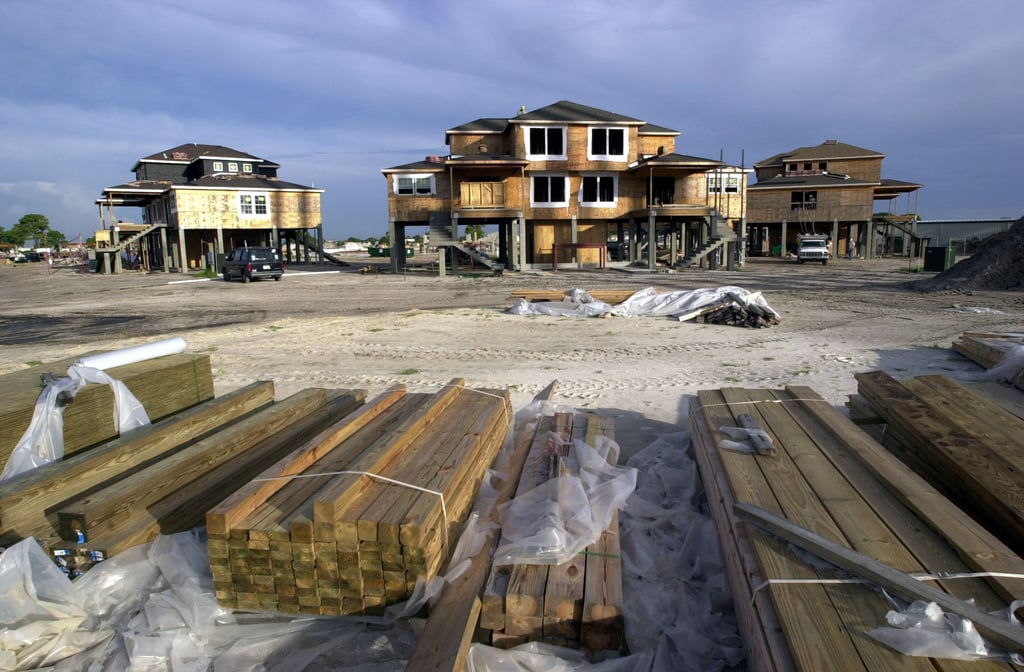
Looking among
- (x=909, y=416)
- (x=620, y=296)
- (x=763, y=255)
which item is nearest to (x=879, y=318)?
(x=620, y=296)

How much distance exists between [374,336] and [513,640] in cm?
1041

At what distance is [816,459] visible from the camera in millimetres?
4051

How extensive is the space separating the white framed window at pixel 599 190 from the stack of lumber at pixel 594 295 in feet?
65.9

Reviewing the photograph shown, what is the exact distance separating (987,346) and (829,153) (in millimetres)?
46138

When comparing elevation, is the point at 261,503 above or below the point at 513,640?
above

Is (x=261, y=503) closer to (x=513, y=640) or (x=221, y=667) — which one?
(x=221, y=667)

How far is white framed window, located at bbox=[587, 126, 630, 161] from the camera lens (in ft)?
115

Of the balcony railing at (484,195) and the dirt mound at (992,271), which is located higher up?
the balcony railing at (484,195)

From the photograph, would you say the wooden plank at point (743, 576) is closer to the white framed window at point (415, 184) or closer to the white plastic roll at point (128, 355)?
the white plastic roll at point (128, 355)

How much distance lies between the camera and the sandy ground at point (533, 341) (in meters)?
8.48

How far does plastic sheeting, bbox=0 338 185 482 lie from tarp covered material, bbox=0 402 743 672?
1158 mm

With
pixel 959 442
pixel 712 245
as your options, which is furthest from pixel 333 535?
pixel 712 245

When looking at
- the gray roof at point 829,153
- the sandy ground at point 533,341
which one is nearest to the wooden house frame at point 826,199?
the gray roof at point 829,153

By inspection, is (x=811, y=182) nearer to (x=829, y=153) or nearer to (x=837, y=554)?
(x=829, y=153)
